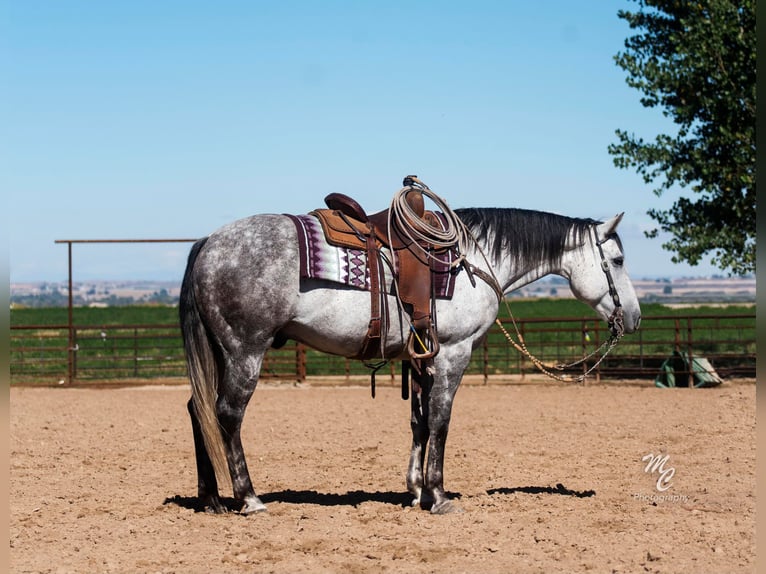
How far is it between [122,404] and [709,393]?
8.67 m

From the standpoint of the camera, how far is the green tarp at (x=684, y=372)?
13653 millimetres

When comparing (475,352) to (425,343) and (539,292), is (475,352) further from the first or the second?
(539,292)

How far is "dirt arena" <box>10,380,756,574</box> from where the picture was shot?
15.0 ft

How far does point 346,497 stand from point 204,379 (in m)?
1.55

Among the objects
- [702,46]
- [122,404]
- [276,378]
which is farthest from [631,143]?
[122,404]

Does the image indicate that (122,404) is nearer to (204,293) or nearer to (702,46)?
(204,293)

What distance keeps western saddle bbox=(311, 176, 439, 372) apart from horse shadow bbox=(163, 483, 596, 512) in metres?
1.14

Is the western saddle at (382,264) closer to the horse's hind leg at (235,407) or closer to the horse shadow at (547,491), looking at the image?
the horse's hind leg at (235,407)

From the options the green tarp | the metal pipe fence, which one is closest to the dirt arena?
the green tarp

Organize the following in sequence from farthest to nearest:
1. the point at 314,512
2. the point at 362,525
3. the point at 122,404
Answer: the point at 122,404, the point at 314,512, the point at 362,525

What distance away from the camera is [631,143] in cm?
1424

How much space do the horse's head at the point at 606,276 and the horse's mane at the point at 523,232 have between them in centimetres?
10

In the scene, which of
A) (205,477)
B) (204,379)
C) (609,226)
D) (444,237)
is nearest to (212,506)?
(205,477)

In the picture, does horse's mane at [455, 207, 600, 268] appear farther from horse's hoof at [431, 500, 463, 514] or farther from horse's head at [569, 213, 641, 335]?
horse's hoof at [431, 500, 463, 514]
